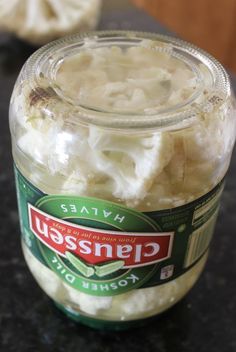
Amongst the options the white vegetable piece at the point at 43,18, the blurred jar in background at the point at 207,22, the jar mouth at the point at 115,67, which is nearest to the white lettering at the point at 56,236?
the jar mouth at the point at 115,67

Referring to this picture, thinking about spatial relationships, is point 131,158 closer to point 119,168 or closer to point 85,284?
point 119,168

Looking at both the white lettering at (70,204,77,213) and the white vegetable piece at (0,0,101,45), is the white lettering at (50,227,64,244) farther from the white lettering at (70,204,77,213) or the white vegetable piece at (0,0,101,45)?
the white vegetable piece at (0,0,101,45)

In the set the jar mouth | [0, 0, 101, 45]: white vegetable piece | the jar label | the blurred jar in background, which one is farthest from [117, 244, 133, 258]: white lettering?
the blurred jar in background

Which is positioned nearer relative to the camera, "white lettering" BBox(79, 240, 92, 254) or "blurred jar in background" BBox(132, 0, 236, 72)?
"white lettering" BBox(79, 240, 92, 254)

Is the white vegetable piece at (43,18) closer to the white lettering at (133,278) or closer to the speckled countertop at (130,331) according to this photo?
the speckled countertop at (130,331)

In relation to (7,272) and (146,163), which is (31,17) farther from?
(146,163)

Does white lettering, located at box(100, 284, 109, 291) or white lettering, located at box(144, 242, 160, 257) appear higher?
white lettering, located at box(144, 242, 160, 257)
